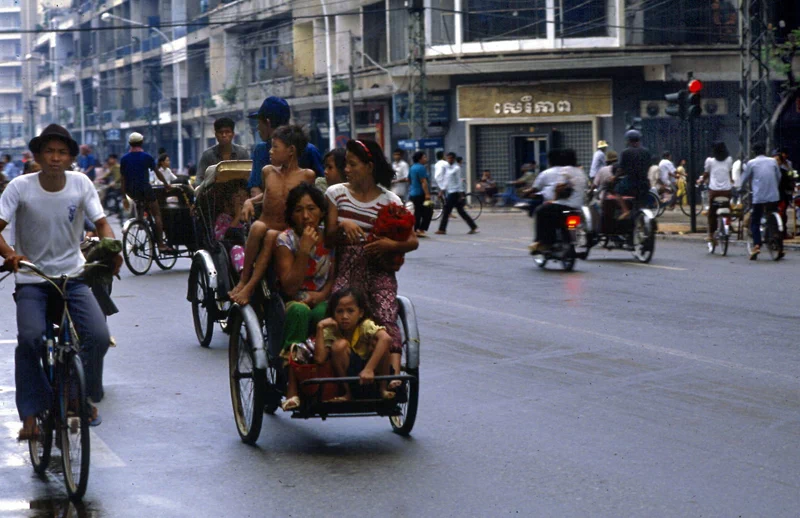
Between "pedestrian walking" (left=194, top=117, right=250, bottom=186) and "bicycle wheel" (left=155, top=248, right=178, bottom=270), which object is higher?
"pedestrian walking" (left=194, top=117, right=250, bottom=186)

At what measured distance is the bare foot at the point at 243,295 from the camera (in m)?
7.20

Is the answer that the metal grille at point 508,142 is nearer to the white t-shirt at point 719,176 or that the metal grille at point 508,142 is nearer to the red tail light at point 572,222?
the white t-shirt at point 719,176

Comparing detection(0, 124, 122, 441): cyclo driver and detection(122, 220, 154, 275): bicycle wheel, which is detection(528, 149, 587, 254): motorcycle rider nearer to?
detection(122, 220, 154, 275): bicycle wheel

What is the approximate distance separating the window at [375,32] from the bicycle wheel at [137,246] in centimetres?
3277

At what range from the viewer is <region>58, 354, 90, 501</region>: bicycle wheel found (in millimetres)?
5688

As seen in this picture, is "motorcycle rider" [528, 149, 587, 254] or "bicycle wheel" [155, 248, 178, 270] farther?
"bicycle wheel" [155, 248, 178, 270]

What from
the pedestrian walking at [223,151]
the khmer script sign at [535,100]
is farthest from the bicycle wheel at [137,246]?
the khmer script sign at [535,100]

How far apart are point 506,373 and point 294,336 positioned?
289cm

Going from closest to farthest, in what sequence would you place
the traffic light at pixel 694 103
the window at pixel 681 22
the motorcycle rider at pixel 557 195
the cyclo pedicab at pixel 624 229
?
the motorcycle rider at pixel 557 195
the cyclo pedicab at pixel 624 229
the traffic light at pixel 694 103
the window at pixel 681 22

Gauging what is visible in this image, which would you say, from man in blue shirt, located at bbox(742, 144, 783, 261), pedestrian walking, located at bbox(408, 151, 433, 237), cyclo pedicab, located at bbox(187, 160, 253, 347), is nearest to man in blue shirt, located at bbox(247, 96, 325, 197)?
cyclo pedicab, located at bbox(187, 160, 253, 347)

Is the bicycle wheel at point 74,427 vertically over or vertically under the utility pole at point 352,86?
under

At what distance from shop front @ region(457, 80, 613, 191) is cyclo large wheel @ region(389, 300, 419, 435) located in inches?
1354

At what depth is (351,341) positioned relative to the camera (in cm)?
684

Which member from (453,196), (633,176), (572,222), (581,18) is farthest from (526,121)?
(572,222)
